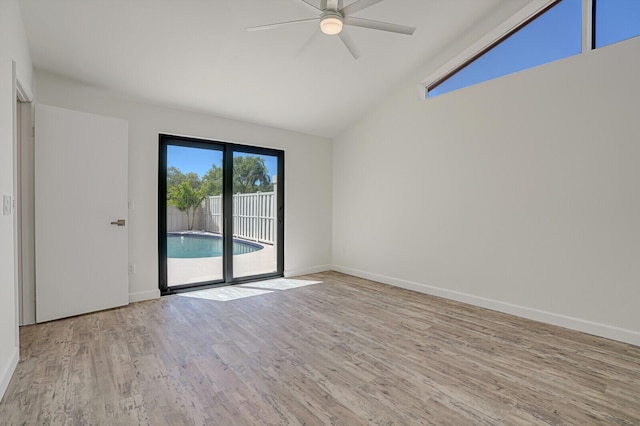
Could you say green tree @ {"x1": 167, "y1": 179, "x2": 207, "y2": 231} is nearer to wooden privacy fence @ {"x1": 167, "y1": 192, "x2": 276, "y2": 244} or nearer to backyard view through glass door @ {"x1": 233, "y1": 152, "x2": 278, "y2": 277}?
wooden privacy fence @ {"x1": 167, "y1": 192, "x2": 276, "y2": 244}

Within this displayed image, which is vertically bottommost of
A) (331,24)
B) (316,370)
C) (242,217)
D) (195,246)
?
(316,370)

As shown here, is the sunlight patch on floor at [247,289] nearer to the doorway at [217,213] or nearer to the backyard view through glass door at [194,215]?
the doorway at [217,213]

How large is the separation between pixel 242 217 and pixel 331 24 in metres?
2.94

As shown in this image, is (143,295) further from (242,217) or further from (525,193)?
(525,193)

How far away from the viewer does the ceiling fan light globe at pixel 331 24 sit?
246 cm

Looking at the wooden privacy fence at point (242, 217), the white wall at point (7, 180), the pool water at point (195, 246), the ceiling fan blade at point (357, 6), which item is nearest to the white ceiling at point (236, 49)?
the ceiling fan blade at point (357, 6)

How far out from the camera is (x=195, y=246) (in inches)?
172

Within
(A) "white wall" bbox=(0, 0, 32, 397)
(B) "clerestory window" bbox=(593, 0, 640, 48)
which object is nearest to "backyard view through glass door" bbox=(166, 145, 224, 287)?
Result: (A) "white wall" bbox=(0, 0, 32, 397)

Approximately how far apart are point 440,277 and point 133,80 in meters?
4.30

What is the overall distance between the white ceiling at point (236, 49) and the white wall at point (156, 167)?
17cm

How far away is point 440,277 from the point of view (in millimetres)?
3971

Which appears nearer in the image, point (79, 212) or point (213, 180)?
point (79, 212)

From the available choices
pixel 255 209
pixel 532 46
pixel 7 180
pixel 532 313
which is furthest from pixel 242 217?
pixel 532 46

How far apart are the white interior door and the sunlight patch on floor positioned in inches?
35.0
